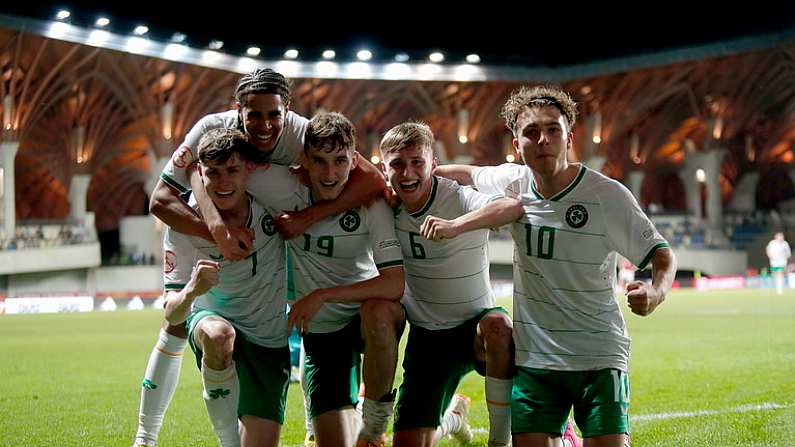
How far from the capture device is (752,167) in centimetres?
5797

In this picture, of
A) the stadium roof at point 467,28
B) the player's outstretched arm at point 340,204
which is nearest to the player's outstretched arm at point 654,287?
the player's outstretched arm at point 340,204

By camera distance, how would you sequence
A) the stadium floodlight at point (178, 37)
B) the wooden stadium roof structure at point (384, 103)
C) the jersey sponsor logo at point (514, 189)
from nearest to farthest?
the jersey sponsor logo at point (514, 189)
the stadium floodlight at point (178, 37)
the wooden stadium roof structure at point (384, 103)

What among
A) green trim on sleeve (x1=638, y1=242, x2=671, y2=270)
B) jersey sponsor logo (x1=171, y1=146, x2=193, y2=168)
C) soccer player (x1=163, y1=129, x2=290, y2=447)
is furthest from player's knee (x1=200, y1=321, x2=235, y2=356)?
green trim on sleeve (x1=638, y1=242, x2=671, y2=270)

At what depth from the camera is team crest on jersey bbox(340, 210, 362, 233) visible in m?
5.01

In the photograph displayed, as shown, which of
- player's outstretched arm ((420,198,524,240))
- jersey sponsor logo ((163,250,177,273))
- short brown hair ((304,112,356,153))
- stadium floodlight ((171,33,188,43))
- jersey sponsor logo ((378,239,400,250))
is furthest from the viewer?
stadium floodlight ((171,33,188,43))

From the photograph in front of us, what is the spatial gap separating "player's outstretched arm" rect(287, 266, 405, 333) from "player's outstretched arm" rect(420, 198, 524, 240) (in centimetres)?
48

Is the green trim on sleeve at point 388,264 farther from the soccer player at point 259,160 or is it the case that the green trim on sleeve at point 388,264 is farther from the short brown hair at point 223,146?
the short brown hair at point 223,146

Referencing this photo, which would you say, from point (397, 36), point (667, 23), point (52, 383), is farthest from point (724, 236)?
point (52, 383)

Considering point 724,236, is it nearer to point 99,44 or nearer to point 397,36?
point 397,36

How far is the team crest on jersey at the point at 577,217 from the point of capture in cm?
436

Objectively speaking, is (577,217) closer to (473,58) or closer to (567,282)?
(567,282)

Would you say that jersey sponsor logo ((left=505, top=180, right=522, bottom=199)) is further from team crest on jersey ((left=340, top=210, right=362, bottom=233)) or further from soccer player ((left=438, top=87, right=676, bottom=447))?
team crest on jersey ((left=340, top=210, right=362, bottom=233))

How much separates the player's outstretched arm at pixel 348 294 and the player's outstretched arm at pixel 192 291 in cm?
55

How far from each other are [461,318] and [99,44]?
107 feet
